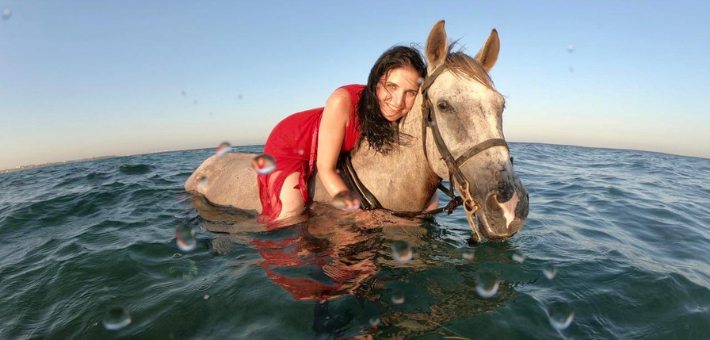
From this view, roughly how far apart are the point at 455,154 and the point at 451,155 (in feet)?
0.17

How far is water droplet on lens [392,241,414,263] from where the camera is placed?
10.7ft

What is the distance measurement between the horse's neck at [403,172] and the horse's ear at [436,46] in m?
0.43

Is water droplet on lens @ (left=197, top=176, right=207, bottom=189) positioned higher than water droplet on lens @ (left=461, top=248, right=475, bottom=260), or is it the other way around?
water droplet on lens @ (left=197, top=176, right=207, bottom=189)

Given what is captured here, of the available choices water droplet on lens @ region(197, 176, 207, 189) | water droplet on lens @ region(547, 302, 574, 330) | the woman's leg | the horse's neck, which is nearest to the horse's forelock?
the horse's neck

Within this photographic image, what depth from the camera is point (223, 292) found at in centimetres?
296

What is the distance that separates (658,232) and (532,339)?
5138 millimetres

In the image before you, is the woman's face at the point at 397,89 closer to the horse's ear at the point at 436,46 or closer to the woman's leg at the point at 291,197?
the horse's ear at the point at 436,46

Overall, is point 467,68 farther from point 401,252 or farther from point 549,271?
point 549,271

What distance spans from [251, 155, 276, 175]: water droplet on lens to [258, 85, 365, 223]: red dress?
141 mm

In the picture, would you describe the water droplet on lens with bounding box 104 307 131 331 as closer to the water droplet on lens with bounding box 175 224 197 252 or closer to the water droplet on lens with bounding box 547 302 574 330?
the water droplet on lens with bounding box 175 224 197 252

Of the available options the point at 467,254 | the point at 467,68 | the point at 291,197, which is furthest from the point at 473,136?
the point at 291,197

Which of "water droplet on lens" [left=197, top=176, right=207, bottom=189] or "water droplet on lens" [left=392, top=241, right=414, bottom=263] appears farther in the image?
"water droplet on lens" [left=197, top=176, right=207, bottom=189]

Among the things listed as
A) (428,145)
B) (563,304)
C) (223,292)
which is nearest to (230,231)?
(223,292)

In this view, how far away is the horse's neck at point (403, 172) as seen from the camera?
11.9ft
